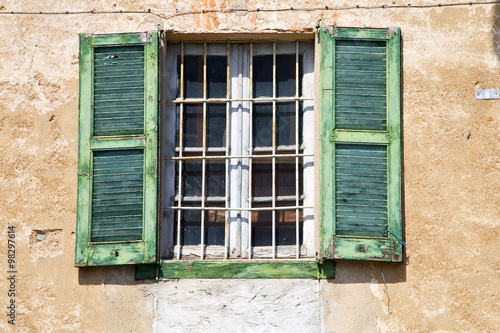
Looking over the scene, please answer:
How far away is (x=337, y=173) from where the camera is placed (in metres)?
4.49

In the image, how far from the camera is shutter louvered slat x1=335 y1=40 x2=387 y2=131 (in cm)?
455

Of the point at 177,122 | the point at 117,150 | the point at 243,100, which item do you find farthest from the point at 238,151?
the point at 117,150

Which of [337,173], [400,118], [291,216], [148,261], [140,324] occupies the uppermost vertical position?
[400,118]

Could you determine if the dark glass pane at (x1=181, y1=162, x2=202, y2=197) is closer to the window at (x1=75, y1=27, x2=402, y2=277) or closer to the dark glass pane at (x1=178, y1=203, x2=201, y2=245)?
the window at (x1=75, y1=27, x2=402, y2=277)

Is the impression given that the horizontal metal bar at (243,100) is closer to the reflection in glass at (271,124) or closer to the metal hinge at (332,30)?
the reflection in glass at (271,124)

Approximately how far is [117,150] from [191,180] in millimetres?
554

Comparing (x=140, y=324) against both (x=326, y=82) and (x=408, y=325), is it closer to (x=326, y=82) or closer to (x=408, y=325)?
(x=408, y=325)

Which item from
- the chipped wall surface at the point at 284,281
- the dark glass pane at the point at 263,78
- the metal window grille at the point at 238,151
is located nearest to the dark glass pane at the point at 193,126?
the metal window grille at the point at 238,151

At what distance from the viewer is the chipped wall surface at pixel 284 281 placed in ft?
14.6

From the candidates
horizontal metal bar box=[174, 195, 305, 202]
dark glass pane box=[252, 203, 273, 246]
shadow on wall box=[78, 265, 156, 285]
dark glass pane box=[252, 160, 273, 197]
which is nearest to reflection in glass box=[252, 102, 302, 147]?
dark glass pane box=[252, 160, 273, 197]

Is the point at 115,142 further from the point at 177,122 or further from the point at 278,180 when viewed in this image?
the point at 278,180

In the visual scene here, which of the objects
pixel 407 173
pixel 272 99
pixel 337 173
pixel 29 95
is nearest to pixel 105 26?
pixel 29 95

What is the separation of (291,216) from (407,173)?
2.72 feet

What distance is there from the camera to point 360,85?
4.58 meters
